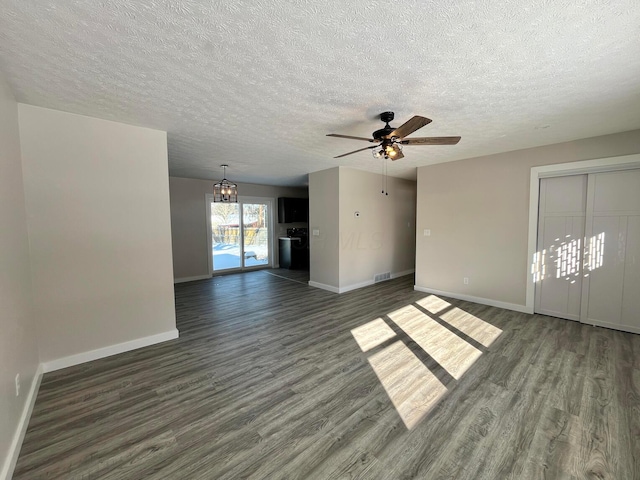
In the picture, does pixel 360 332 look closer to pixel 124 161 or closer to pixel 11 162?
pixel 124 161

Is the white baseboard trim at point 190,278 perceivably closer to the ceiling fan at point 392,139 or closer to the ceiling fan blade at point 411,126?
the ceiling fan at point 392,139

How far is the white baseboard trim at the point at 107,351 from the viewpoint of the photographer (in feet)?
8.50

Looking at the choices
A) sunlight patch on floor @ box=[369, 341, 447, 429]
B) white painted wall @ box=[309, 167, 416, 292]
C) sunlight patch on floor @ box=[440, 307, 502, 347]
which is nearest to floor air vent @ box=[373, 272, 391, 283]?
white painted wall @ box=[309, 167, 416, 292]

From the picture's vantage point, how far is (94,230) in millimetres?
2730

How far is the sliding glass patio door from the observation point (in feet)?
23.3

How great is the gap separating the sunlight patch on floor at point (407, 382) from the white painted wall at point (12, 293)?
8.22 ft

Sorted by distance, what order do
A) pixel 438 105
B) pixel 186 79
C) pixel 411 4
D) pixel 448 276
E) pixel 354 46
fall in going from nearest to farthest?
1. pixel 411 4
2. pixel 354 46
3. pixel 186 79
4. pixel 438 105
5. pixel 448 276

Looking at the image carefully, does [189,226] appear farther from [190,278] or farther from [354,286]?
[354,286]

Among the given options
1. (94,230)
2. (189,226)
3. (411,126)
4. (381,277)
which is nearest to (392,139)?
(411,126)

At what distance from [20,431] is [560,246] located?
6.08 m

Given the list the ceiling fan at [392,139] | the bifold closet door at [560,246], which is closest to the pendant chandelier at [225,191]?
the ceiling fan at [392,139]

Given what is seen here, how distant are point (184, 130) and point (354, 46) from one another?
91.3 inches

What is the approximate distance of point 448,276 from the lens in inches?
196

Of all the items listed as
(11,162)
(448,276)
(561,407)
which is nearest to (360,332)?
(561,407)
